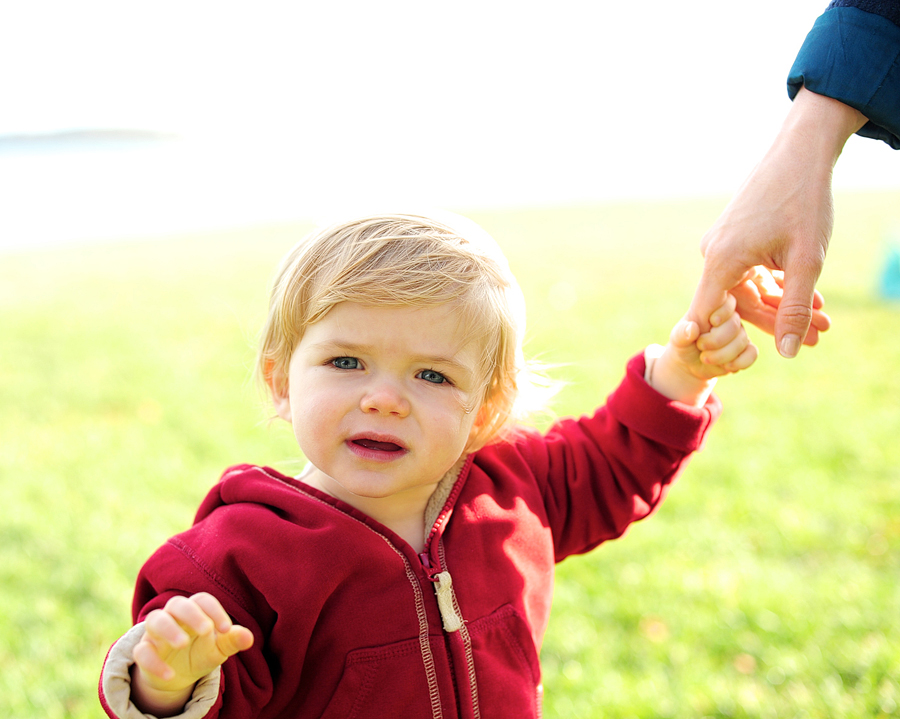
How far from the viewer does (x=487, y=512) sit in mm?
1816

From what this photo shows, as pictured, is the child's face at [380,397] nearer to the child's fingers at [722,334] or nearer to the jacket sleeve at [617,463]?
the jacket sleeve at [617,463]

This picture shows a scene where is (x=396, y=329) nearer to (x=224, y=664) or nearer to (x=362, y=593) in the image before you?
(x=362, y=593)

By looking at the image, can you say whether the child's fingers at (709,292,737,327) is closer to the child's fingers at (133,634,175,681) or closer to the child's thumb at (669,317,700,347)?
the child's thumb at (669,317,700,347)

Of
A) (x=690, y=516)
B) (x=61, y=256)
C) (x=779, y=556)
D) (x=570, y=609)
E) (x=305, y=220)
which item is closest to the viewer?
(x=570, y=609)

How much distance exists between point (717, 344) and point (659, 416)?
207mm

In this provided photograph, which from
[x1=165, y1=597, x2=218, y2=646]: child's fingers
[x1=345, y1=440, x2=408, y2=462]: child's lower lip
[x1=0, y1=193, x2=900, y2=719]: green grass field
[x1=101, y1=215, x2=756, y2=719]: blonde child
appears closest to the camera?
[x1=165, y1=597, x2=218, y2=646]: child's fingers

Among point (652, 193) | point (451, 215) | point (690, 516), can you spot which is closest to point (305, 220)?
point (652, 193)

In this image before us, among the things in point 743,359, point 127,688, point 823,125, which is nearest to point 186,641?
point 127,688

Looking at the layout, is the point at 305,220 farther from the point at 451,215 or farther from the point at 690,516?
the point at 451,215

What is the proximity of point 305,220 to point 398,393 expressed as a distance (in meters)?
14.8

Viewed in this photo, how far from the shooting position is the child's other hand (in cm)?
195

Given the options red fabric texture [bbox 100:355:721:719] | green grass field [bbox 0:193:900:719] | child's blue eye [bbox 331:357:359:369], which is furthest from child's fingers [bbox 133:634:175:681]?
green grass field [bbox 0:193:900:719]

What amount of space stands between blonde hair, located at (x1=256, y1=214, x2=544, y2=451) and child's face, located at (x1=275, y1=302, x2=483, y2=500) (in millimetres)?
38

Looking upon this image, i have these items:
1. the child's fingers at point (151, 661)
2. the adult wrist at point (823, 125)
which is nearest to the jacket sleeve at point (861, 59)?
the adult wrist at point (823, 125)
